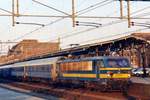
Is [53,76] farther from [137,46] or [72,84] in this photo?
[137,46]

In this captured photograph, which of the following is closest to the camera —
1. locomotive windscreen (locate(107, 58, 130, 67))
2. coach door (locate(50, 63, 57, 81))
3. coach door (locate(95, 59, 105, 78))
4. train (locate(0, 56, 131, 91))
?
train (locate(0, 56, 131, 91))

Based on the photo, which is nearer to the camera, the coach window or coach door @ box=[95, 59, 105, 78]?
coach door @ box=[95, 59, 105, 78]

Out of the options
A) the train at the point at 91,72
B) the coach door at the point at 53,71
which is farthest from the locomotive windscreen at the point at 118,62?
the coach door at the point at 53,71

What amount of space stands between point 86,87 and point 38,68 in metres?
14.9

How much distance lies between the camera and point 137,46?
31.7 meters

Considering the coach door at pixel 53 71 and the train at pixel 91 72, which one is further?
the coach door at pixel 53 71

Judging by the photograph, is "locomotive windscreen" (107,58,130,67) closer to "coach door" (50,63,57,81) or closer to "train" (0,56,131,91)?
"train" (0,56,131,91)

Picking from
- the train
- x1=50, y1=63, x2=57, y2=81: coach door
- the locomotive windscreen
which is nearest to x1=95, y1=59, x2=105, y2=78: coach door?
the train

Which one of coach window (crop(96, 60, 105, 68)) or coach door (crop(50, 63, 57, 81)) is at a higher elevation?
coach window (crop(96, 60, 105, 68))

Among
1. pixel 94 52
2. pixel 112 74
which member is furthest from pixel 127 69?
pixel 94 52

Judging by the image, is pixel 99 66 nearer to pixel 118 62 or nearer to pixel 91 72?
pixel 91 72

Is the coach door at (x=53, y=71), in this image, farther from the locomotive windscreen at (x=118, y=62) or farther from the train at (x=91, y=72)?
the locomotive windscreen at (x=118, y=62)

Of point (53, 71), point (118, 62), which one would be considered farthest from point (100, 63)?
point (53, 71)

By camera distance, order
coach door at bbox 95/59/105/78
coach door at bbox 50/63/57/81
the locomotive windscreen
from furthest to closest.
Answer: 1. coach door at bbox 50/63/57/81
2. the locomotive windscreen
3. coach door at bbox 95/59/105/78
